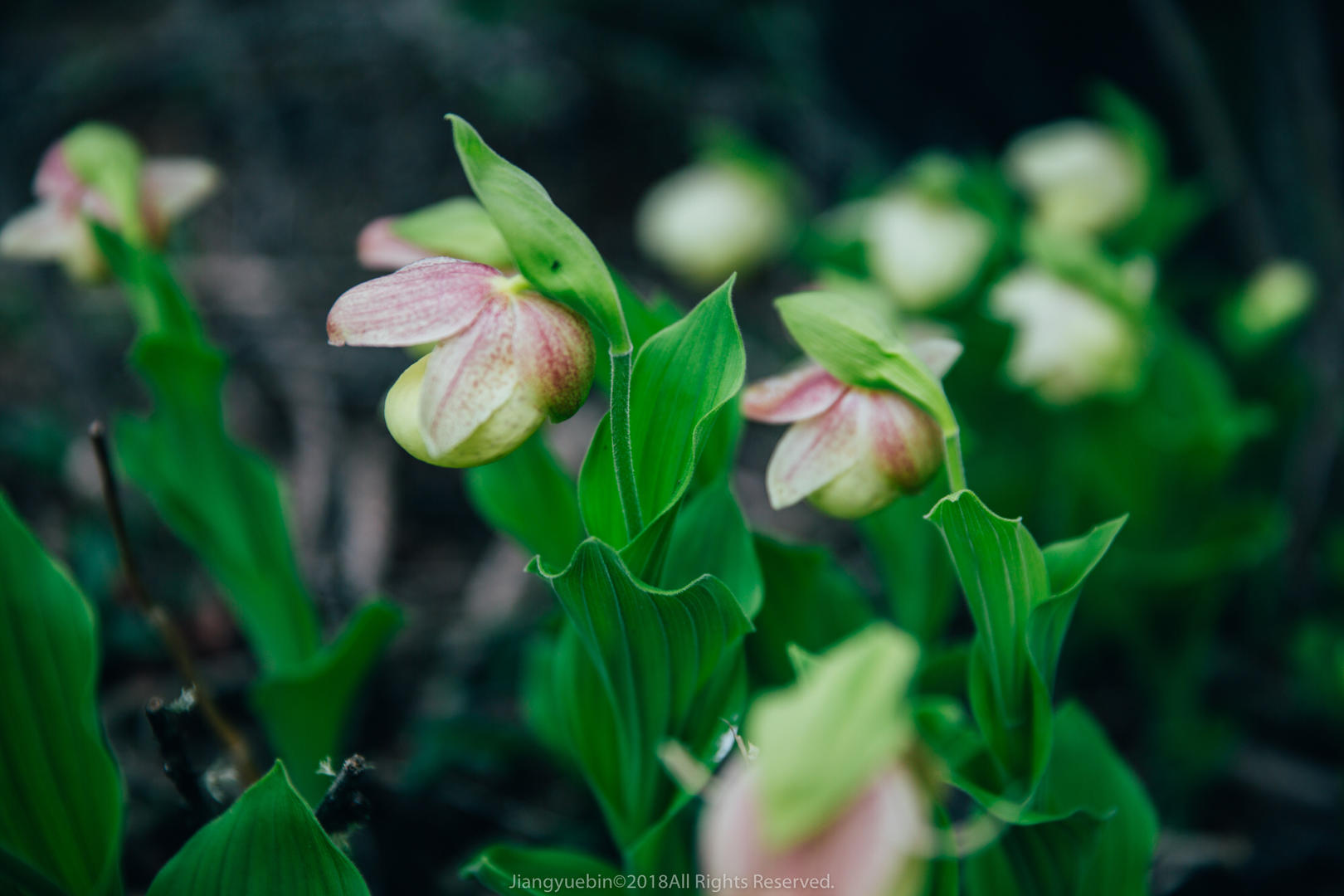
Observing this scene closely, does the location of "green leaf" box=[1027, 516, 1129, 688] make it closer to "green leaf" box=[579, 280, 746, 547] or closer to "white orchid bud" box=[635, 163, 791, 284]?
"green leaf" box=[579, 280, 746, 547]

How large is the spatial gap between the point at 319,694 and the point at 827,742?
730 mm

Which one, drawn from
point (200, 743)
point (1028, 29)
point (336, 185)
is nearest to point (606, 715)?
point (200, 743)

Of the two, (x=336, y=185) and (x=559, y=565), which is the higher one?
(x=559, y=565)

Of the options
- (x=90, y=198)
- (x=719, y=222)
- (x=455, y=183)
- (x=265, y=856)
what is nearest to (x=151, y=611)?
(x=265, y=856)

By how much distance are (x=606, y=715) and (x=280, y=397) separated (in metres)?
1.37

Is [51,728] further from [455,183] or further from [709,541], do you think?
[455,183]

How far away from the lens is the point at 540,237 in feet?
1.61

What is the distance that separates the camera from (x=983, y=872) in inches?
27.8

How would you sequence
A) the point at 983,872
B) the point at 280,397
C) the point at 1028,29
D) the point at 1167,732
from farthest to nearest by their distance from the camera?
the point at 280,397, the point at 1028,29, the point at 1167,732, the point at 983,872

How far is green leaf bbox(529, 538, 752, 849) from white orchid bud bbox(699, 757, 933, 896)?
0.20m

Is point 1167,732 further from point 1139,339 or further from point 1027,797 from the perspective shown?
point 1027,797

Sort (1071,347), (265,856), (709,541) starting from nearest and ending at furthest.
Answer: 1. (265,856)
2. (709,541)
3. (1071,347)

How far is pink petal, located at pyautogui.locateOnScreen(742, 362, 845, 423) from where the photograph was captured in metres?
0.60

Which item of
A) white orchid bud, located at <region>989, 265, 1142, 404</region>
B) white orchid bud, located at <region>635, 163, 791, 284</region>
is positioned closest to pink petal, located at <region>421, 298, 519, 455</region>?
white orchid bud, located at <region>989, 265, 1142, 404</region>
